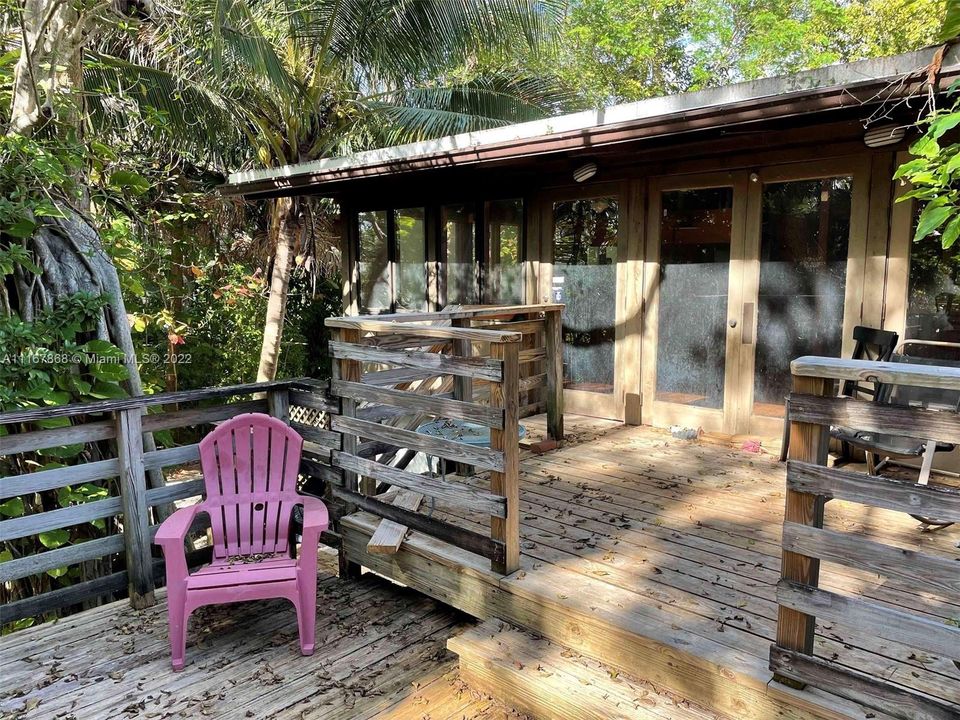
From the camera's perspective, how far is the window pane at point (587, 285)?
17.7 ft

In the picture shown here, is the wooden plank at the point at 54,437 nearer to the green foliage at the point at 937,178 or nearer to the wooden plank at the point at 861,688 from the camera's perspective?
the wooden plank at the point at 861,688

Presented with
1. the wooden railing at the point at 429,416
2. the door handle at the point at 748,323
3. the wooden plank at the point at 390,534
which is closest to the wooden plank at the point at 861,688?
the wooden railing at the point at 429,416

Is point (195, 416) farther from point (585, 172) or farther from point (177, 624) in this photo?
point (585, 172)

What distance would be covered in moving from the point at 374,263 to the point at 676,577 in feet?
18.0

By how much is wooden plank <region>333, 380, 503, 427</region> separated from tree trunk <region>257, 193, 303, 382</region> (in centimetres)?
498

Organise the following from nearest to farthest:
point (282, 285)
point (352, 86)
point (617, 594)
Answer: point (617, 594) < point (282, 285) < point (352, 86)

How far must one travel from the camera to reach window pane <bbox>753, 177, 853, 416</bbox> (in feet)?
14.0

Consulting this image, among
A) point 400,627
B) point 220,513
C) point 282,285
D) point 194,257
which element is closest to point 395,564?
point 400,627

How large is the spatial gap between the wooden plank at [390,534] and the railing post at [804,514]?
1757 mm

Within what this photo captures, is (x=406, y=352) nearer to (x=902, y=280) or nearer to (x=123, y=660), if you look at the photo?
(x=123, y=660)

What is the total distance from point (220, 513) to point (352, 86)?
7386mm

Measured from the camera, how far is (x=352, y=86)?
8.75m

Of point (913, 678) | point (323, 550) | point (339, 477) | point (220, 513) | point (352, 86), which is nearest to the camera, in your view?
point (913, 678)

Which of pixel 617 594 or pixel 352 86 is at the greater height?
pixel 352 86
